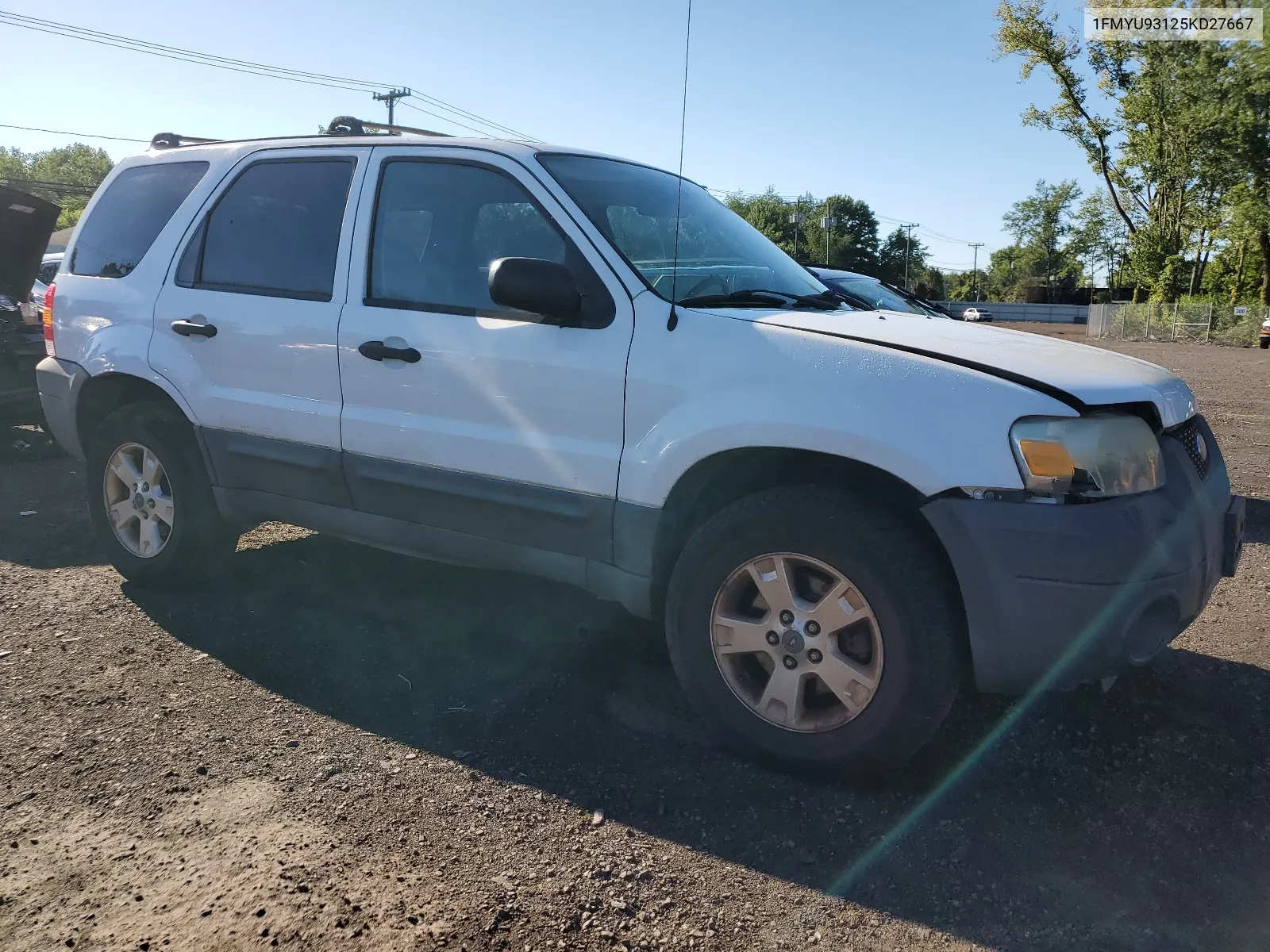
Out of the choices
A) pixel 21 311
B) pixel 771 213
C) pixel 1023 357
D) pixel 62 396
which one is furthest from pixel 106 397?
pixel 771 213

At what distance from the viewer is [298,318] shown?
3.84 meters

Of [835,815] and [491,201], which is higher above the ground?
[491,201]

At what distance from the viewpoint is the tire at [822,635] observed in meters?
2.65

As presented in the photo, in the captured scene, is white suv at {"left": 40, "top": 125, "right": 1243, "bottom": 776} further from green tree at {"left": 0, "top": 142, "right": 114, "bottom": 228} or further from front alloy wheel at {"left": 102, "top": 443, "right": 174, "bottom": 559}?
green tree at {"left": 0, "top": 142, "right": 114, "bottom": 228}

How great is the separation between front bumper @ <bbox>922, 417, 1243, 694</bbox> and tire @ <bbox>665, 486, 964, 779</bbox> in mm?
122

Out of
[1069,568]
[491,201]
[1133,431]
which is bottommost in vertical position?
[1069,568]

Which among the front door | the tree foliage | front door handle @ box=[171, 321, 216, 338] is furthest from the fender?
the tree foliage

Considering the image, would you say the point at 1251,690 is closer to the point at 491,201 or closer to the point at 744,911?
the point at 744,911

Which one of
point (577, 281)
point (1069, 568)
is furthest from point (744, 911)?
point (577, 281)

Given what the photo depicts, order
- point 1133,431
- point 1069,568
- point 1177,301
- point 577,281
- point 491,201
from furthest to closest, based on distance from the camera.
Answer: point 1177,301
point 491,201
point 577,281
point 1133,431
point 1069,568

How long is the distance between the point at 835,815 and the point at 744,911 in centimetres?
53

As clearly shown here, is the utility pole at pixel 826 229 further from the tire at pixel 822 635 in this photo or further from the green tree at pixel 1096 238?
the tire at pixel 822 635

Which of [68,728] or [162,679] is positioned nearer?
[68,728]

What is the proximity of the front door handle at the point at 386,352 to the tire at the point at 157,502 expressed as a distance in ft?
4.02
